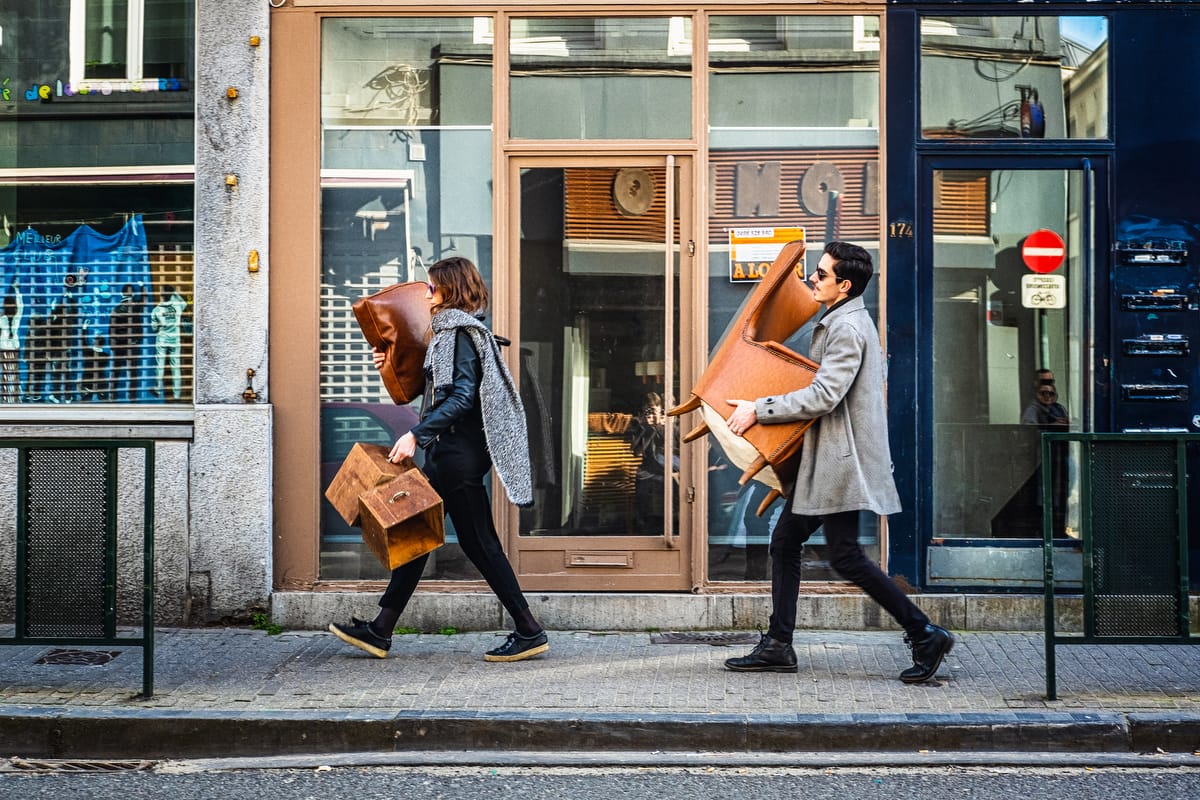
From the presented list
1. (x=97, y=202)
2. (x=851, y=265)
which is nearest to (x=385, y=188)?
(x=97, y=202)

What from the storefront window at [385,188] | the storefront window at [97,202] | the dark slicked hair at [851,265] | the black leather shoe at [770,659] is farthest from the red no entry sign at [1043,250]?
the storefront window at [97,202]

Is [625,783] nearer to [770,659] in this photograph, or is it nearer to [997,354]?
[770,659]

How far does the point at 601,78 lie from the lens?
7793 millimetres

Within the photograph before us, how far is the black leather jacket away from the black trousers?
7 cm

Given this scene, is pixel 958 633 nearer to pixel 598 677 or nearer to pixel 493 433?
pixel 598 677

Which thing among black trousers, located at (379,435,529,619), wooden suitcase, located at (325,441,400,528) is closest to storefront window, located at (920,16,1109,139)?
black trousers, located at (379,435,529,619)

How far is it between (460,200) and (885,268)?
2509mm

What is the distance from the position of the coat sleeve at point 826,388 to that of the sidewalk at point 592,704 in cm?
127

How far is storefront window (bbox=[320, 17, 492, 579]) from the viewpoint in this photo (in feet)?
25.7

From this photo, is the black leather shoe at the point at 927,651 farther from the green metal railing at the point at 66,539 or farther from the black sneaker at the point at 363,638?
the green metal railing at the point at 66,539

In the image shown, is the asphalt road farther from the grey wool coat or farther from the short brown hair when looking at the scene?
the short brown hair

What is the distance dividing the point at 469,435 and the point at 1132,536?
3101 mm

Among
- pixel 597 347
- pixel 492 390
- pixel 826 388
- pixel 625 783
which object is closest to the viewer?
pixel 625 783

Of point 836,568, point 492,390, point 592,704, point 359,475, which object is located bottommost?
point 592,704
